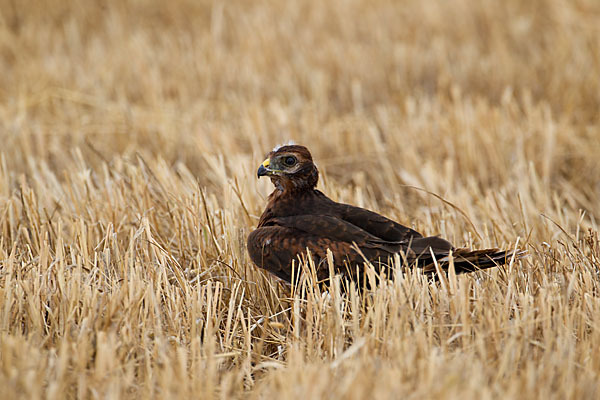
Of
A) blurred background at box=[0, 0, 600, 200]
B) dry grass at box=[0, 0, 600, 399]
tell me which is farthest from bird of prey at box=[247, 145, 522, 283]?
blurred background at box=[0, 0, 600, 200]

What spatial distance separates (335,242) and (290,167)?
0.45 metres

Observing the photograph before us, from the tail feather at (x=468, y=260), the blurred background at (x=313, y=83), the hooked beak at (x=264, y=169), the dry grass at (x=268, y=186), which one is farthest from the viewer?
the blurred background at (x=313, y=83)

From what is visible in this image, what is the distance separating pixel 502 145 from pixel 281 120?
1.76 m

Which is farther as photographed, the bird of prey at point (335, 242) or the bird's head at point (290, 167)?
the bird's head at point (290, 167)

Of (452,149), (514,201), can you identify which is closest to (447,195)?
(514,201)

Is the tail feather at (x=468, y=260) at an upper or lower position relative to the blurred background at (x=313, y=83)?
lower

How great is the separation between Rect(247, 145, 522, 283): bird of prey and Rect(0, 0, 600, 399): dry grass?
109 mm

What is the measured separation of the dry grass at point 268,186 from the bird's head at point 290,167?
44cm

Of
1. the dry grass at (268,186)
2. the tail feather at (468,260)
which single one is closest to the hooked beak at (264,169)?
the dry grass at (268,186)

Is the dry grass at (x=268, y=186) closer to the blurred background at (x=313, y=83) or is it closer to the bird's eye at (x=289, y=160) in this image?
the blurred background at (x=313, y=83)

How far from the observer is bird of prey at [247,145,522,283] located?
281 centimetres

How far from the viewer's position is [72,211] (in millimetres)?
4023

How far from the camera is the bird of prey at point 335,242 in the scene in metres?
Answer: 2.81

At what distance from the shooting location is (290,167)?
122 inches
